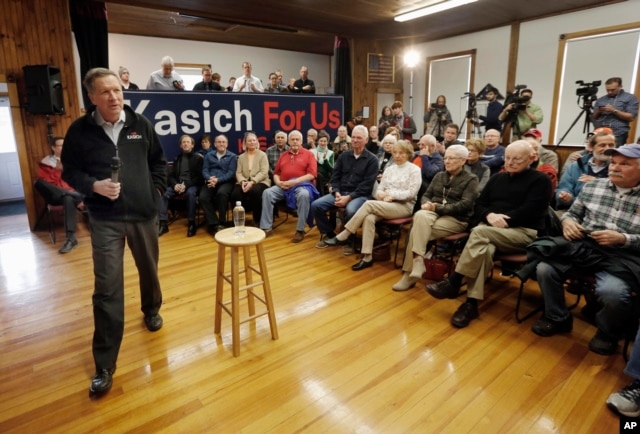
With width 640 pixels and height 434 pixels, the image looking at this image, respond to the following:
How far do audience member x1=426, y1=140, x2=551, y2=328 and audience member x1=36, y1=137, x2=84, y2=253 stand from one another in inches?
151

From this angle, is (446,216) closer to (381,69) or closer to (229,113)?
(229,113)

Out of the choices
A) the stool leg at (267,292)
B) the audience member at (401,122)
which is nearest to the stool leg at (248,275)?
the stool leg at (267,292)

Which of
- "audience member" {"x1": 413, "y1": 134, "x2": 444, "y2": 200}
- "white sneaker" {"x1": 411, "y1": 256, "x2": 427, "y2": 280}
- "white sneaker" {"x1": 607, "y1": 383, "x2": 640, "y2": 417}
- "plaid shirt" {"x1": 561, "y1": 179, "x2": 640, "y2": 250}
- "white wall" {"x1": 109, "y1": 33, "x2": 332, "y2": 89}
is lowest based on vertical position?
"white sneaker" {"x1": 607, "y1": 383, "x2": 640, "y2": 417}

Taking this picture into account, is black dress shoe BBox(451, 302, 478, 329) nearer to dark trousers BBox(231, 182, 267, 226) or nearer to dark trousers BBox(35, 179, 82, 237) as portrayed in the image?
dark trousers BBox(231, 182, 267, 226)

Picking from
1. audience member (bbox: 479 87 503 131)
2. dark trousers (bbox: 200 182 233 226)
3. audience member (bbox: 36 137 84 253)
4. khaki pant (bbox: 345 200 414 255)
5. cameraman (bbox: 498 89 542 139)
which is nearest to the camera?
khaki pant (bbox: 345 200 414 255)

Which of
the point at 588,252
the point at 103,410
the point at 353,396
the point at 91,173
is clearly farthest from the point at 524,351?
the point at 91,173

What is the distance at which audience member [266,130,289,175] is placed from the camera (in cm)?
492

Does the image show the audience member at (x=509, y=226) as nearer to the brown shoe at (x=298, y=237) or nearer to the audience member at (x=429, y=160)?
the audience member at (x=429, y=160)

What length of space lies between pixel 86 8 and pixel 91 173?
14.6 feet

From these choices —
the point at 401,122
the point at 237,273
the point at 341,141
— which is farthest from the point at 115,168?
the point at 401,122

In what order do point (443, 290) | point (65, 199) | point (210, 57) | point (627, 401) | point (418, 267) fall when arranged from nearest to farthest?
point (627, 401)
point (443, 290)
point (418, 267)
point (65, 199)
point (210, 57)

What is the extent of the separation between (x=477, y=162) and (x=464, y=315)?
1.63 m

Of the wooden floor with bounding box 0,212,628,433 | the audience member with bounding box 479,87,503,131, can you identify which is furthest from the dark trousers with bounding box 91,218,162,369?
the audience member with bounding box 479,87,503,131

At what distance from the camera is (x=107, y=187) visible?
172cm
